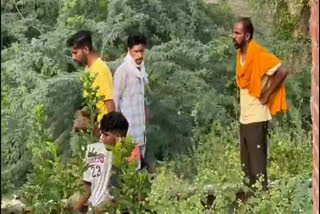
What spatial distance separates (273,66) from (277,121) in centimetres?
212

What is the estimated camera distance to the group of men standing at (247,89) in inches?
347

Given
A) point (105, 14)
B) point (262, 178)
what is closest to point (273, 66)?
point (262, 178)

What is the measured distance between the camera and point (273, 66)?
349 inches

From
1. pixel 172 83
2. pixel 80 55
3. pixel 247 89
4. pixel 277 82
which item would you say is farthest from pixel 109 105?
pixel 172 83

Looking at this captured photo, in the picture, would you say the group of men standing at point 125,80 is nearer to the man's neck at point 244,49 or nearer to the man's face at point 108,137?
the man's neck at point 244,49

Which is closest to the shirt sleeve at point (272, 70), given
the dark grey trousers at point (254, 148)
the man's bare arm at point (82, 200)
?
the dark grey trousers at point (254, 148)

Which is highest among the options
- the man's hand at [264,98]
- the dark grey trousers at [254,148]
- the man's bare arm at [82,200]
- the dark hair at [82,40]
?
the dark hair at [82,40]

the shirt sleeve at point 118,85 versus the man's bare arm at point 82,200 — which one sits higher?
the shirt sleeve at point 118,85

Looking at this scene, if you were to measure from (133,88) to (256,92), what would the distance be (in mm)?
993

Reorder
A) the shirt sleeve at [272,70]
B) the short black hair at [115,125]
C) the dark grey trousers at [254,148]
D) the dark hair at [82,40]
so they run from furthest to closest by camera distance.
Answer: the dark grey trousers at [254,148], the shirt sleeve at [272,70], the dark hair at [82,40], the short black hair at [115,125]

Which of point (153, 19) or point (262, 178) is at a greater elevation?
point (153, 19)

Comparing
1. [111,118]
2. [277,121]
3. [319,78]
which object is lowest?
[277,121]

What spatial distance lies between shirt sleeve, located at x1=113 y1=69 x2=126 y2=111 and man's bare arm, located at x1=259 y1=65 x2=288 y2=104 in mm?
1127

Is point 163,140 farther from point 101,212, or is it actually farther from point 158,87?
point 101,212
